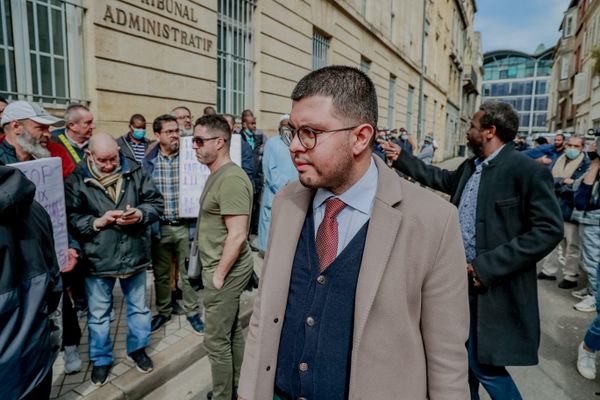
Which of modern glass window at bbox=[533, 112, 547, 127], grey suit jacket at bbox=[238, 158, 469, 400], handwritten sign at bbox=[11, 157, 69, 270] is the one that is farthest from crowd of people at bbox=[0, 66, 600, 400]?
modern glass window at bbox=[533, 112, 547, 127]

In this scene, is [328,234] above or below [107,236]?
above

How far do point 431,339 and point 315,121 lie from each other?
0.88 metres

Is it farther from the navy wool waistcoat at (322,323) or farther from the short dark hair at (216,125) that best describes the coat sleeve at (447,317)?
the short dark hair at (216,125)

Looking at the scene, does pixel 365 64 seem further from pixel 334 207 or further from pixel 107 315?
pixel 334 207

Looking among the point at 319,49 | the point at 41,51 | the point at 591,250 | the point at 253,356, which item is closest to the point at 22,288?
the point at 253,356

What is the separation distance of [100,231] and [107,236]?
63 mm

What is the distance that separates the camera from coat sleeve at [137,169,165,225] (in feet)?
10.8

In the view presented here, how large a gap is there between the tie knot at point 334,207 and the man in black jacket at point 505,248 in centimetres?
130

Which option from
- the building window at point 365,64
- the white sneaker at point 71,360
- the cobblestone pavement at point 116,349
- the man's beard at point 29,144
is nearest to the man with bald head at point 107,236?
the cobblestone pavement at point 116,349

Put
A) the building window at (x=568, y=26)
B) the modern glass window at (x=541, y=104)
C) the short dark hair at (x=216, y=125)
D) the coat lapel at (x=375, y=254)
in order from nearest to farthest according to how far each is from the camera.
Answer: the coat lapel at (x=375, y=254) < the short dark hair at (x=216, y=125) < the building window at (x=568, y=26) < the modern glass window at (x=541, y=104)

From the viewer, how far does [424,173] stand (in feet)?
10.9

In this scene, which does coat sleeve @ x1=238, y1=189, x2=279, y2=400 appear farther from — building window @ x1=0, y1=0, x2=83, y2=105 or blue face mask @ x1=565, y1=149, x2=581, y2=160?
blue face mask @ x1=565, y1=149, x2=581, y2=160

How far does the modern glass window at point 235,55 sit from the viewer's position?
872 cm

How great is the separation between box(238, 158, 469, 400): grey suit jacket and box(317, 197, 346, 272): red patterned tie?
0.49 feet
